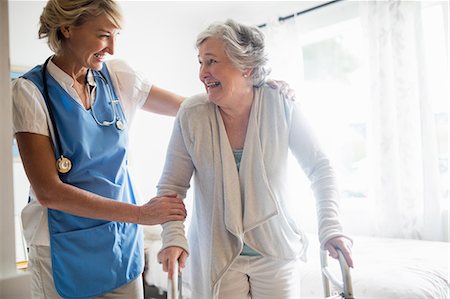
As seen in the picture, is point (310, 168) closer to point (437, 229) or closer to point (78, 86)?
point (78, 86)

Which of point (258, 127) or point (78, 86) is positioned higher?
point (78, 86)

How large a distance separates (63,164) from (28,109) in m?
0.16

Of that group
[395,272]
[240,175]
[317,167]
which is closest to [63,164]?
[240,175]

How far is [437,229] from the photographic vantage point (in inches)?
97.8

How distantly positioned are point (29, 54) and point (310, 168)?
83.9 inches

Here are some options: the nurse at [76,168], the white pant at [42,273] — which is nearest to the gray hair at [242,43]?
the nurse at [76,168]

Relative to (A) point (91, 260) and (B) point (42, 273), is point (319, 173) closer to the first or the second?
(A) point (91, 260)

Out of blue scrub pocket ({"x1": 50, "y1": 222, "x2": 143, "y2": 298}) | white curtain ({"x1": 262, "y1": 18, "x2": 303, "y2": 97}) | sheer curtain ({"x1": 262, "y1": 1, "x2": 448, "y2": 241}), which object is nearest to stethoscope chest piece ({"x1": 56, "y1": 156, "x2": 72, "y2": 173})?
blue scrub pocket ({"x1": 50, "y1": 222, "x2": 143, "y2": 298})

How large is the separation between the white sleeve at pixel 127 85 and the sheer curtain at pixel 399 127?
1820mm

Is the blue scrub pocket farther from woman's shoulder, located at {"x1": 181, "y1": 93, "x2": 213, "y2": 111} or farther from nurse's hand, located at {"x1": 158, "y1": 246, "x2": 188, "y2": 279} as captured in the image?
woman's shoulder, located at {"x1": 181, "y1": 93, "x2": 213, "y2": 111}

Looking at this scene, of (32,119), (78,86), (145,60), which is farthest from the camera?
(145,60)

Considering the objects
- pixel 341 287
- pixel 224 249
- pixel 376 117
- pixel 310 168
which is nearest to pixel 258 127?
pixel 310 168

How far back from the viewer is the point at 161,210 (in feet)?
3.74

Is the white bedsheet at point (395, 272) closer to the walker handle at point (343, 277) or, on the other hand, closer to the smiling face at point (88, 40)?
the walker handle at point (343, 277)
